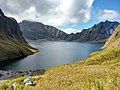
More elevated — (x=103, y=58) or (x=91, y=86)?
(x=91, y=86)

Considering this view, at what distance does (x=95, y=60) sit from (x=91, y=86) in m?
70.2

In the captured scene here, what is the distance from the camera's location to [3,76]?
93312 millimetres

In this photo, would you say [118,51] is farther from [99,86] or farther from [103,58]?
[99,86]

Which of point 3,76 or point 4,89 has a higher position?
point 4,89

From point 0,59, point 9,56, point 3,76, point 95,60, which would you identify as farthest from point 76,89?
point 9,56

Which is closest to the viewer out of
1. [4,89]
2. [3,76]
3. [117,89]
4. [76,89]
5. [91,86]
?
[117,89]

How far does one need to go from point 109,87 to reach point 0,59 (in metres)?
173

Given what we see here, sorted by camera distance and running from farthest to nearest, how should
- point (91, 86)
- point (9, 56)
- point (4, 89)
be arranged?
point (9, 56)
point (4, 89)
point (91, 86)

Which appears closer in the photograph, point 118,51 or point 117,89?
point 117,89

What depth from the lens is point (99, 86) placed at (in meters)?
6.65

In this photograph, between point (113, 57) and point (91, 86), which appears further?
point (113, 57)

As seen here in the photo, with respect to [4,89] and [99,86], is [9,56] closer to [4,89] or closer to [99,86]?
[4,89]

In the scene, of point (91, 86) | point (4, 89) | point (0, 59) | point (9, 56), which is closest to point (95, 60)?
point (4, 89)

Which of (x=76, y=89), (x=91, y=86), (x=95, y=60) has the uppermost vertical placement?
(x=91, y=86)
